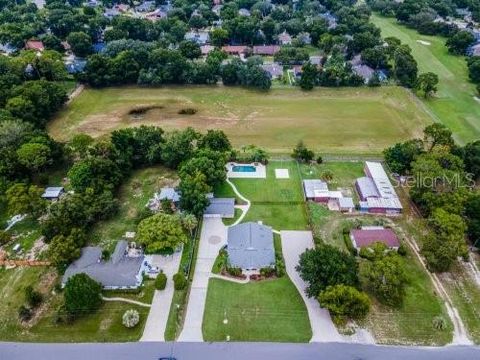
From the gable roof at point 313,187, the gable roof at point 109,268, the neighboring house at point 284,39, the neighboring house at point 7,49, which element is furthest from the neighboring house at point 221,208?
the neighboring house at point 7,49

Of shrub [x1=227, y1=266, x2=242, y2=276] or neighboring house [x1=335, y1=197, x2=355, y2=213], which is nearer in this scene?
shrub [x1=227, y1=266, x2=242, y2=276]

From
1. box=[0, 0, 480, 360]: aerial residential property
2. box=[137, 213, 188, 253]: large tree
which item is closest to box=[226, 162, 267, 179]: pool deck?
box=[0, 0, 480, 360]: aerial residential property

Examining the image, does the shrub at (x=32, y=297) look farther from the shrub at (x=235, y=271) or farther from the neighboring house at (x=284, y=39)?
the neighboring house at (x=284, y=39)

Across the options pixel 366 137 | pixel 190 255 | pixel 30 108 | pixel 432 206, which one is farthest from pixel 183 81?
pixel 432 206

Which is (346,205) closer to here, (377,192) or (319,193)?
(319,193)

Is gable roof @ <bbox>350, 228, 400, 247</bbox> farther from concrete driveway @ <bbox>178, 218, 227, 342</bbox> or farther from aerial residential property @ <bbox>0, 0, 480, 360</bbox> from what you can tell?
concrete driveway @ <bbox>178, 218, 227, 342</bbox>

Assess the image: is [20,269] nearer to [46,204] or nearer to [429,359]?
[46,204]
